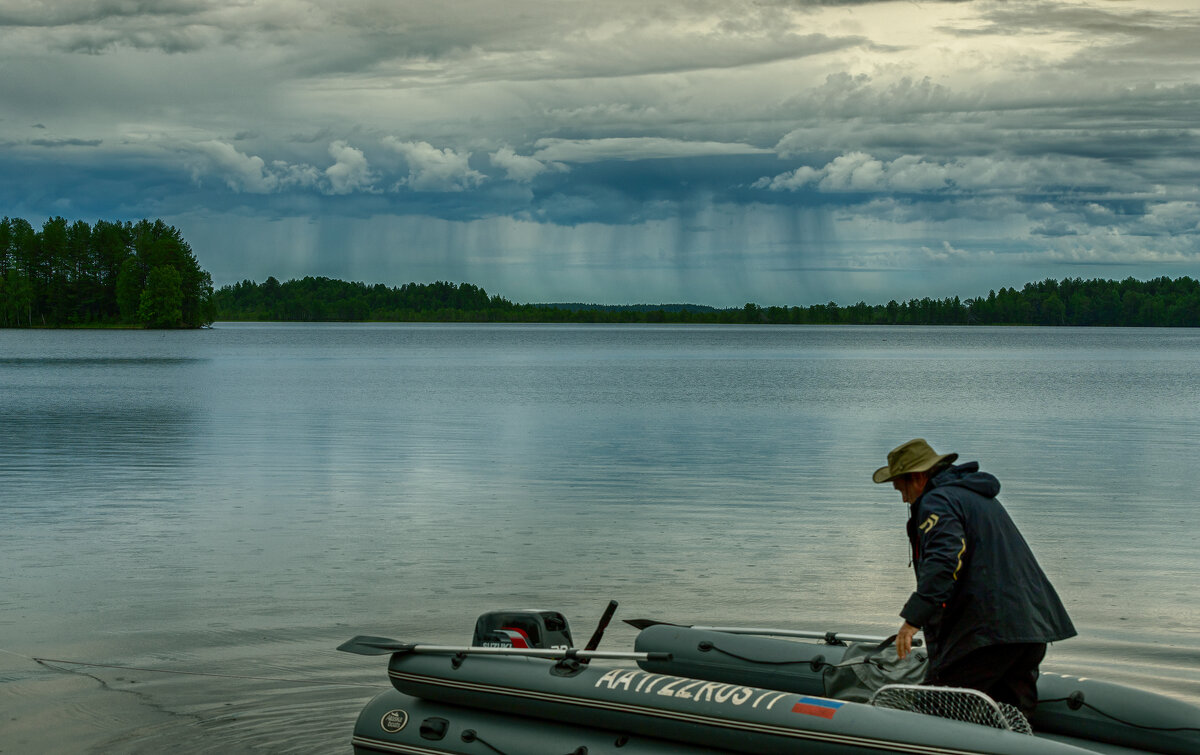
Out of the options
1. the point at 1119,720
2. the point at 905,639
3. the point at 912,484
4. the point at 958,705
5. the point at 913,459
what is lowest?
the point at 1119,720

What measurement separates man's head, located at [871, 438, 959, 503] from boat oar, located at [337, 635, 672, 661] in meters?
1.51

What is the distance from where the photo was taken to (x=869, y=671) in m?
6.32

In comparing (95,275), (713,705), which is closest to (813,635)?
(713,705)

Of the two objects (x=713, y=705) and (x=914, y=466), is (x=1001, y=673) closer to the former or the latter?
(x=914, y=466)

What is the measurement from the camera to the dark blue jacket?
5359 mm

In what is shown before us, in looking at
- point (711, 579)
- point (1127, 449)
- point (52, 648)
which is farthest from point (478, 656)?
point (1127, 449)

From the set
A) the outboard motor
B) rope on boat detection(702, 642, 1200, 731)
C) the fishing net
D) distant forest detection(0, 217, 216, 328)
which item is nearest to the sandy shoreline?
the outboard motor

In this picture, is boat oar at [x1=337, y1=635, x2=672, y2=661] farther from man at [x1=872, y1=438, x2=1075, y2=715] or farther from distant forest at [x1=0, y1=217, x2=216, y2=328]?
distant forest at [x1=0, y1=217, x2=216, y2=328]

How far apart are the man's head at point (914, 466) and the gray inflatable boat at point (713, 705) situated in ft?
3.05

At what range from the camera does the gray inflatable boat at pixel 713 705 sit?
5.49 m

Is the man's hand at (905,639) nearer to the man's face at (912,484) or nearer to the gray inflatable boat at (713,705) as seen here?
the gray inflatable boat at (713,705)

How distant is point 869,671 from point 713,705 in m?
0.97

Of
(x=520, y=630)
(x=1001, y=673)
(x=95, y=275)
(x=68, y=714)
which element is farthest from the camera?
(x=95, y=275)

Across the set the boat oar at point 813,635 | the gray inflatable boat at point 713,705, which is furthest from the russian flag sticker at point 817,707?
the boat oar at point 813,635
